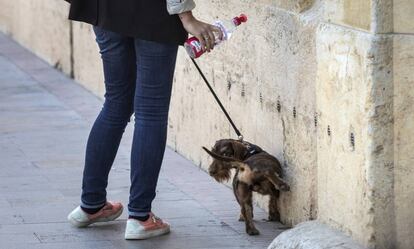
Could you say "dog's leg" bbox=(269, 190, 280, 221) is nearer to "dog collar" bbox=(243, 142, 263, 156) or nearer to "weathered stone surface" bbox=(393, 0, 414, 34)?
"dog collar" bbox=(243, 142, 263, 156)

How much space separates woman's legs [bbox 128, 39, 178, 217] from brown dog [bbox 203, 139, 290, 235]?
29 cm

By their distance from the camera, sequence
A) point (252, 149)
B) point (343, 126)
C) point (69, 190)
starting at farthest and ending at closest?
1. point (69, 190)
2. point (252, 149)
3. point (343, 126)

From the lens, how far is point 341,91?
4.76m

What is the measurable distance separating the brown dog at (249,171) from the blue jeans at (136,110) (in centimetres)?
31

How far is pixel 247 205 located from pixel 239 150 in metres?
0.29

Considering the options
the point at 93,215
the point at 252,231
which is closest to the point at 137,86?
the point at 93,215

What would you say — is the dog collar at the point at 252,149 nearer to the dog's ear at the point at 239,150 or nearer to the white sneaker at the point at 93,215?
the dog's ear at the point at 239,150

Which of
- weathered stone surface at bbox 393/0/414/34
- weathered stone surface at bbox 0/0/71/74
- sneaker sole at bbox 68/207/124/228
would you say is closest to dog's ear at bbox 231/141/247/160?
sneaker sole at bbox 68/207/124/228

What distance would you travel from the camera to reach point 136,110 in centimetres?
529

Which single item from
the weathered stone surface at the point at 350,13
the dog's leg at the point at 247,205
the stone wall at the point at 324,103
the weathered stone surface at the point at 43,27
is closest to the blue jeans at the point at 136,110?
the dog's leg at the point at 247,205

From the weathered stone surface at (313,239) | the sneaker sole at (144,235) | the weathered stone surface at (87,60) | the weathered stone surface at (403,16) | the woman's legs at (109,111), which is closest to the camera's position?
the weathered stone surface at (403,16)

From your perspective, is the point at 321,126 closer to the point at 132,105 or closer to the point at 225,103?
the point at 132,105

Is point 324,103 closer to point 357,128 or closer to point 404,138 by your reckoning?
point 357,128

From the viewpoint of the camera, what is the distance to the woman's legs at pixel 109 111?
5.36m
